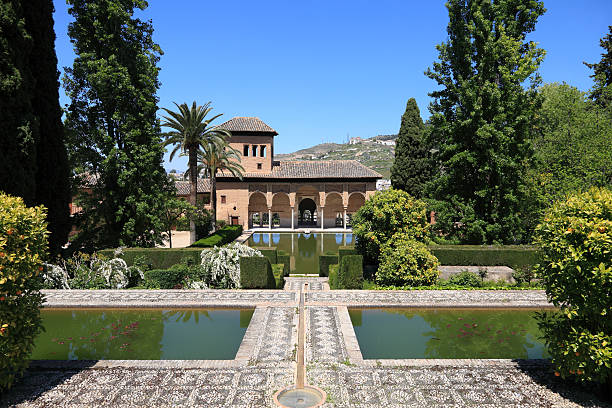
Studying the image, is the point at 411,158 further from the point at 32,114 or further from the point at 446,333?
the point at 32,114

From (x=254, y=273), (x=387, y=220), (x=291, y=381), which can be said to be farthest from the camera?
(x=387, y=220)

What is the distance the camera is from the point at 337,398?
20.9 feet

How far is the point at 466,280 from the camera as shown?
47.2ft

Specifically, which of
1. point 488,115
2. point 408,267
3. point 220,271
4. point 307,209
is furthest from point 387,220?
point 307,209

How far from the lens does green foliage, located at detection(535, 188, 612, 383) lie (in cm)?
606

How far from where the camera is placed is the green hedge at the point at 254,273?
13.7m

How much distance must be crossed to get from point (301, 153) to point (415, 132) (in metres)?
138

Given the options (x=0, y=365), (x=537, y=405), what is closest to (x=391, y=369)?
(x=537, y=405)

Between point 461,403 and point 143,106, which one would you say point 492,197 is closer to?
point 461,403

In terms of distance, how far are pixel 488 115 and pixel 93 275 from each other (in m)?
→ 17.6

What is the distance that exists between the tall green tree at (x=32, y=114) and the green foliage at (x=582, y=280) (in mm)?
15608

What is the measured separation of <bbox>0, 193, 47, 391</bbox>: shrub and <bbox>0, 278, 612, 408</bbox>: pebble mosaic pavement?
2.48ft

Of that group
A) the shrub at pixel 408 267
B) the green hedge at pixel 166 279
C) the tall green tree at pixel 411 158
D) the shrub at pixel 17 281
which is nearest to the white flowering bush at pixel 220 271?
the green hedge at pixel 166 279

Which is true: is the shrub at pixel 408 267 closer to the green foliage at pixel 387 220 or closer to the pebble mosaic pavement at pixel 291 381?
the green foliage at pixel 387 220
